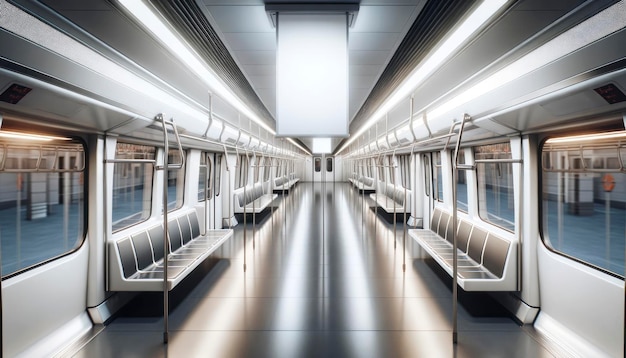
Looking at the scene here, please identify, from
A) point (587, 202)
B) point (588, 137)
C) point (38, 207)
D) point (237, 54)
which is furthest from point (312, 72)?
point (587, 202)

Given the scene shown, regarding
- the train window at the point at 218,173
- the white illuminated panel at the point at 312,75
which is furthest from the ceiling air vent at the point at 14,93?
the train window at the point at 218,173

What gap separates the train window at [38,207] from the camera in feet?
10.2

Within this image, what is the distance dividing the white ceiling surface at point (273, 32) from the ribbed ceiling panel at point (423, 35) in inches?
2.7

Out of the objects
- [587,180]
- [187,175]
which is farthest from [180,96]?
[587,180]

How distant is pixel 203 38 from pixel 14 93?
1.44 m

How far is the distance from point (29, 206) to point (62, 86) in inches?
641

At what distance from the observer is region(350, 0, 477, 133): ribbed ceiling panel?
2.23 metres

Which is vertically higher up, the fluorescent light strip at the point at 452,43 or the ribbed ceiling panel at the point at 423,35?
the ribbed ceiling panel at the point at 423,35

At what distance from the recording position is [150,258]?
4.14m

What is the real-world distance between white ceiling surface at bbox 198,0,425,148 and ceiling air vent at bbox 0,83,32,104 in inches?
52.4

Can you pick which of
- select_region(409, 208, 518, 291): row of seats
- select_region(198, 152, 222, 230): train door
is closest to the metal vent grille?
select_region(198, 152, 222, 230): train door

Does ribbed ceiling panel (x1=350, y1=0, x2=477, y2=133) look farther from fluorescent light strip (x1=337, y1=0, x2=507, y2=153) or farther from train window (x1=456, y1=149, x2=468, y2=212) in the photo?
train window (x1=456, y1=149, x2=468, y2=212)

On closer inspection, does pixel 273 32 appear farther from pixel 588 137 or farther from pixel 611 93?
pixel 588 137

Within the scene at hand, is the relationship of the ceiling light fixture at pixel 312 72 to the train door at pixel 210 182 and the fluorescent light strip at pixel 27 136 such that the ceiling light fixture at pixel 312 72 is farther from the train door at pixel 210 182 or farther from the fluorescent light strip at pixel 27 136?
the train door at pixel 210 182
